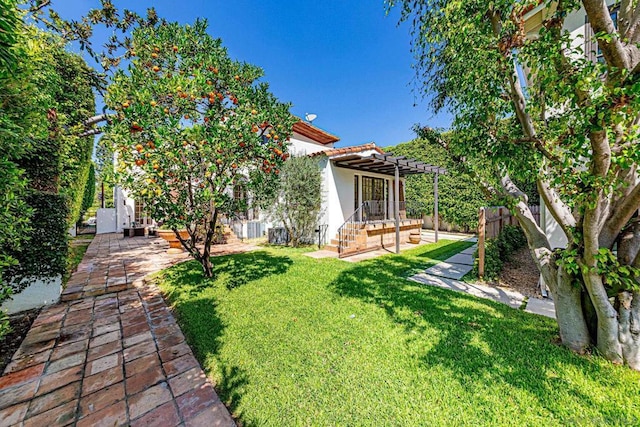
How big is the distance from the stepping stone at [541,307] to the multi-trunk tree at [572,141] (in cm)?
128

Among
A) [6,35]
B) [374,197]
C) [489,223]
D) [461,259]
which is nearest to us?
[6,35]

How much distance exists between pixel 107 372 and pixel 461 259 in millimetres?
9147

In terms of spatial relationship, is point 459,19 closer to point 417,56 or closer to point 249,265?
point 417,56

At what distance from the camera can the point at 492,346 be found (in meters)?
3.18

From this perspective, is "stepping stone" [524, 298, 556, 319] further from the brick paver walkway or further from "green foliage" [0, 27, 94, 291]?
"green foliage" [0, 27, 94, 291]

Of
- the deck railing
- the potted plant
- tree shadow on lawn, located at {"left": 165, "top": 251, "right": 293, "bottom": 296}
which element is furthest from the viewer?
the deck railing

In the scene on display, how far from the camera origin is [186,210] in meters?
5.28

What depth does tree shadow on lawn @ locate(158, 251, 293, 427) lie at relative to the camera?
270 cm

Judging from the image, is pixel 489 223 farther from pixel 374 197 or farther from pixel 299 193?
pixel 299 193

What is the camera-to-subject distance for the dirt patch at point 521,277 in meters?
5.29

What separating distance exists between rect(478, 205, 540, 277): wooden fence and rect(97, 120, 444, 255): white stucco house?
9.97 ft

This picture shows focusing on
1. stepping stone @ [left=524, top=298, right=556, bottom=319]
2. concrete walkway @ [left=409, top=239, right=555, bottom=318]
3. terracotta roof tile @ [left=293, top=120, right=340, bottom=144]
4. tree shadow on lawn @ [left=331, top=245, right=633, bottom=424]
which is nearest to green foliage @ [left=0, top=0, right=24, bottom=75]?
tree shadow on lawn @ [left=331, top=245, right=633, bottom=424]

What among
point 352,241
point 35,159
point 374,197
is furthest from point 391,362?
point 374,197

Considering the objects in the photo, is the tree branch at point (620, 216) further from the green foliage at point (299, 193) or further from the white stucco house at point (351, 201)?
the green foliage at point (299, 193)
